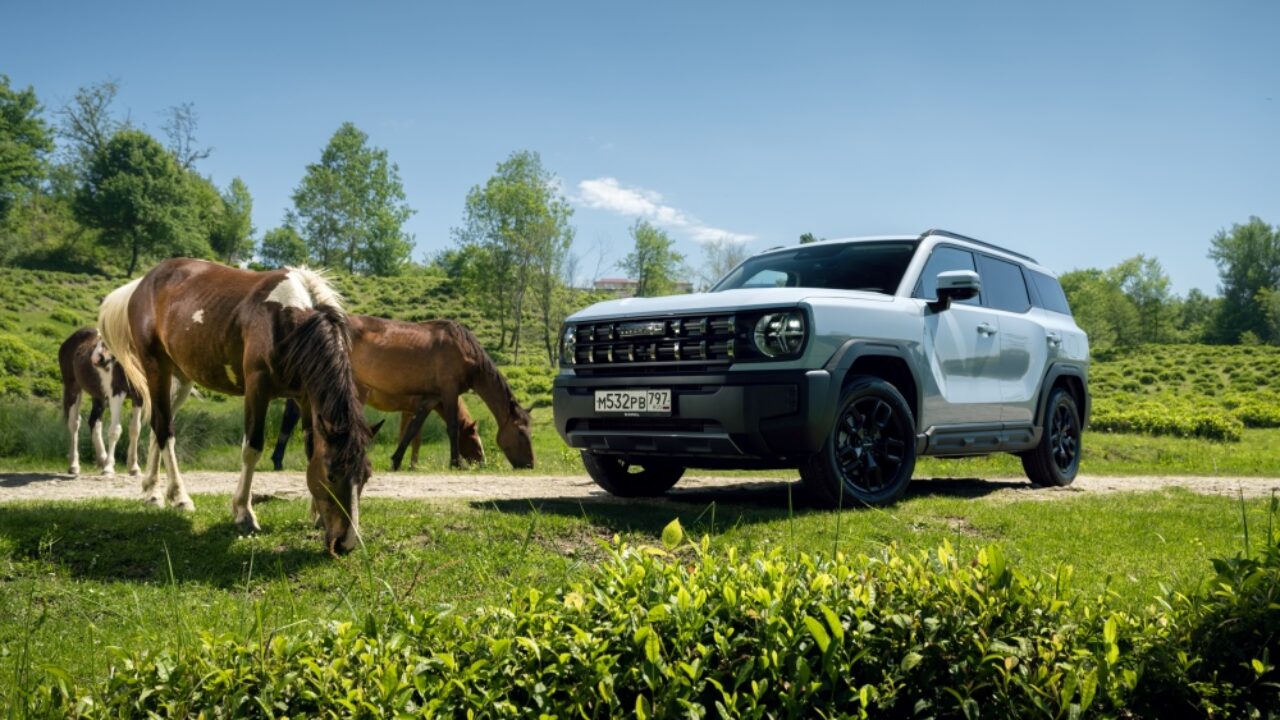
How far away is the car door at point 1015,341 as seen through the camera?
8.70 m

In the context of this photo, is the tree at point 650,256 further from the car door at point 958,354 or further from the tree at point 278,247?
the car door at point 958,354

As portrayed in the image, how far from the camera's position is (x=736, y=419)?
628 cm

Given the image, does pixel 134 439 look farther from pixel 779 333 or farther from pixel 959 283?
pixel 959 283

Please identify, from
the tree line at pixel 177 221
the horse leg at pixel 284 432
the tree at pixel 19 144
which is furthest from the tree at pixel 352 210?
the horse leg at pixel 284 432

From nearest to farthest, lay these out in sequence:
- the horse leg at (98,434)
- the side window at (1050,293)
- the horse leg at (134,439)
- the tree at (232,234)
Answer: the side window at (1050,293), the horse leg at (134,439), the horse leg at (98,434), the tree at (232,234)

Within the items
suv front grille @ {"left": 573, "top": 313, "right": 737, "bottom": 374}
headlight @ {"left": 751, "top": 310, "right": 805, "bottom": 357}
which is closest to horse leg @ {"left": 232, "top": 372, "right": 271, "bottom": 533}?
suv front grille @ {"left": 573, "top": 313, "right": 737, "bottom": 374}

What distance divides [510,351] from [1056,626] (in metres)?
57.1

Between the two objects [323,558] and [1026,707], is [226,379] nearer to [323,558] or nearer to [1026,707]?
[323,558]

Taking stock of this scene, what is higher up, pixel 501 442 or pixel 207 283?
pixel 207 283

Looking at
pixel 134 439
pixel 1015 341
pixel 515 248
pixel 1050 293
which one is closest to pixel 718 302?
pixel 1015 341

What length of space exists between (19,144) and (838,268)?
67680mm

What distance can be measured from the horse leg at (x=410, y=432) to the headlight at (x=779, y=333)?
8317 mm

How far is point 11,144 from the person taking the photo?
56.7 meters

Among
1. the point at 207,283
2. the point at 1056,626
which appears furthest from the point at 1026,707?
the point at 207,283
